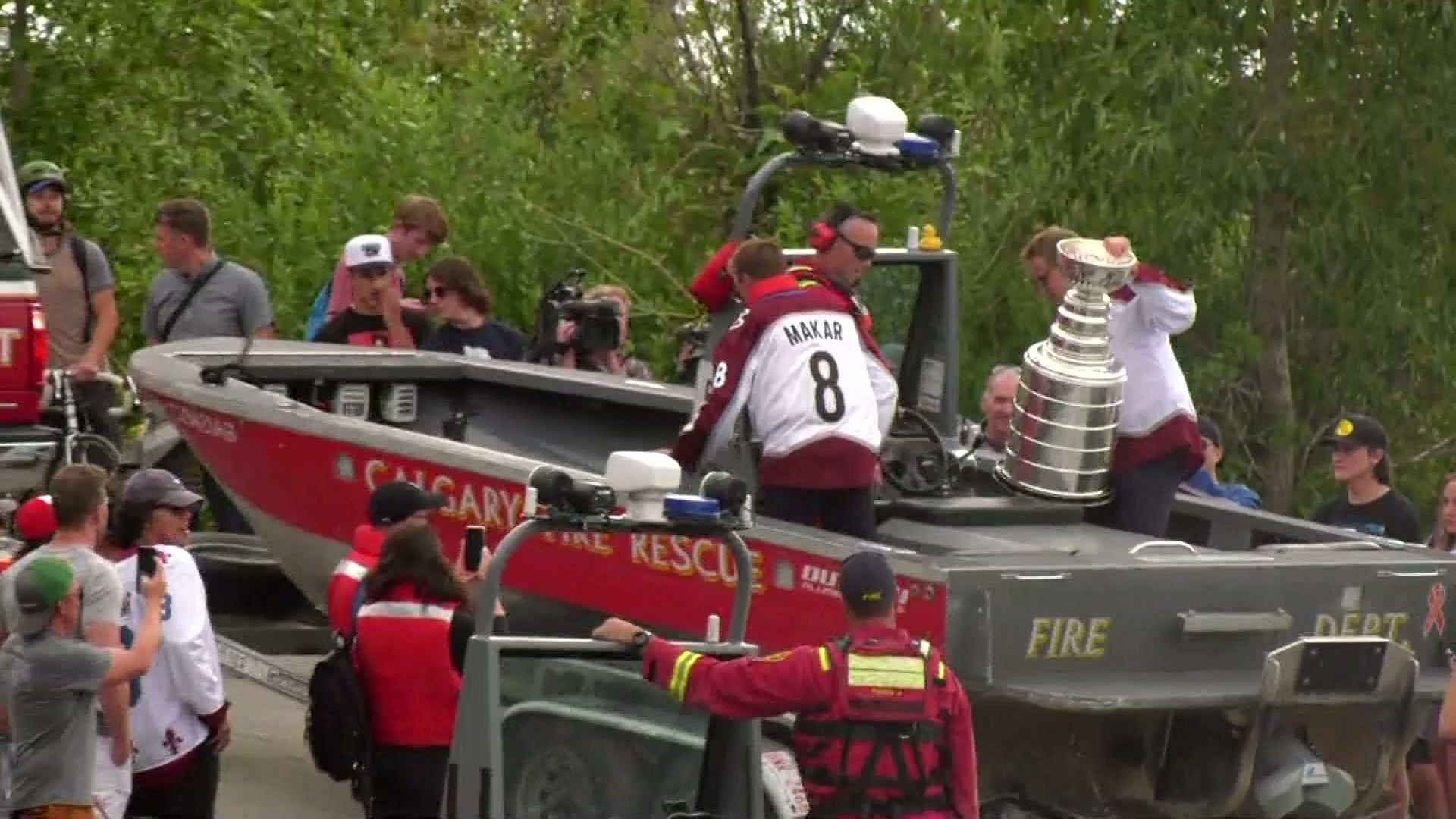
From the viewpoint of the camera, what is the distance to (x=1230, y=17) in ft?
42.8

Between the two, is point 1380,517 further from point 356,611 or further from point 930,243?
point 356,611

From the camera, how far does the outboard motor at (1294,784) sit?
8.71m

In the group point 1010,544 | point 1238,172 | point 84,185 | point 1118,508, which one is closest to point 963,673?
point 1010,544

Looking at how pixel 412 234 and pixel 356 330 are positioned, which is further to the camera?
pixel 356 330

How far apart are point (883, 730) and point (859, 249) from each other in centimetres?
292

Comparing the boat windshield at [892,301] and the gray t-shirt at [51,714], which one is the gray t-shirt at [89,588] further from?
the boat windshield at [892,301]

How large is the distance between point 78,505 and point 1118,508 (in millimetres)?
3726

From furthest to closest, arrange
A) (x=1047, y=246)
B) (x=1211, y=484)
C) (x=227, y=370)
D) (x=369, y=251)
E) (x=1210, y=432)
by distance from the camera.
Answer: (x=369, y=251) → (x=1210, y=432) → (x=227, y=370) → (x=1211, y=484) → (x=1047, y=246)

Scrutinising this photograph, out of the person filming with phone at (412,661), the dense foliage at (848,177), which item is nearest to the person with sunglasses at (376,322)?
the dense foliage at (848,177)

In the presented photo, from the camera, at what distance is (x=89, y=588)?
7641mm

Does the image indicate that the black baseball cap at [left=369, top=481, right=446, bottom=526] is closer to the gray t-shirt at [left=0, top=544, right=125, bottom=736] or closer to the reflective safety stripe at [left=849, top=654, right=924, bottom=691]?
the gray t-shirt at [left=0, top=544, right=125, bottom=736]

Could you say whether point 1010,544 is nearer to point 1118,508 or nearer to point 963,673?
point 1118,508

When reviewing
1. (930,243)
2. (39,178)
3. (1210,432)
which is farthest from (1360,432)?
(39,178)

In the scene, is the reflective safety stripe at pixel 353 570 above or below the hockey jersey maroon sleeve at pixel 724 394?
below
